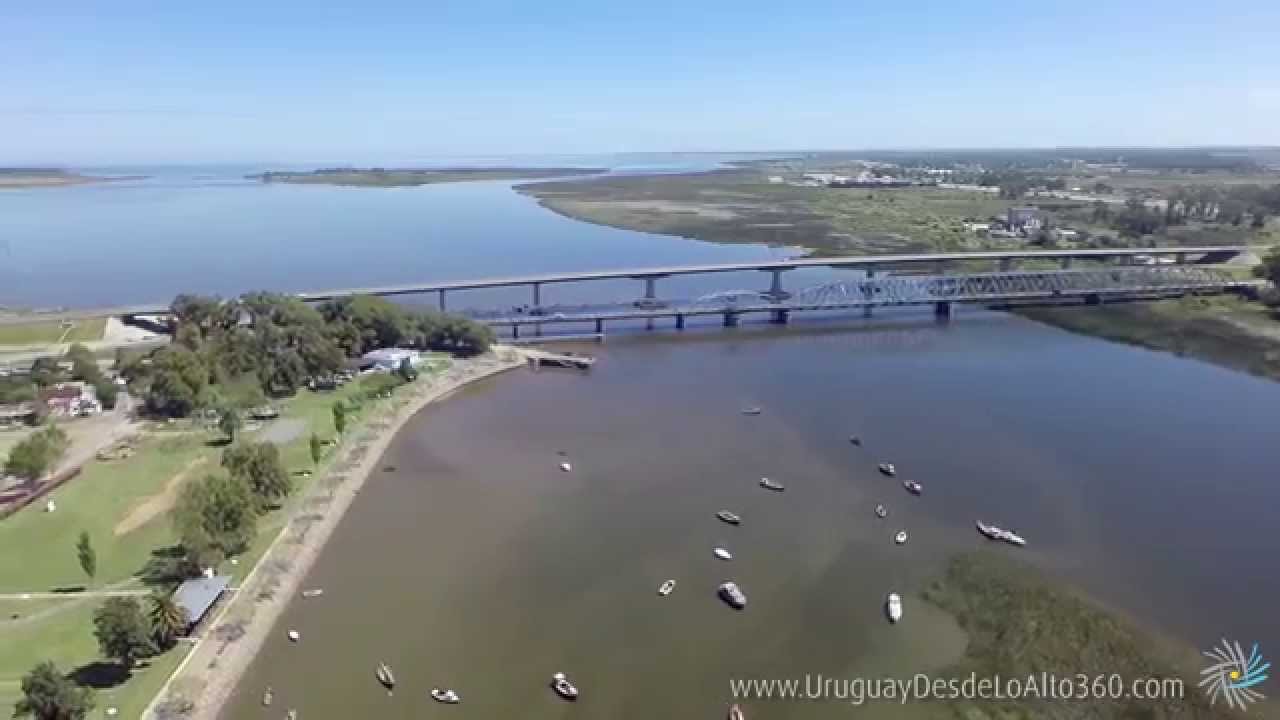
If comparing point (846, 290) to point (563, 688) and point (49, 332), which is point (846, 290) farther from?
point (49, 332)

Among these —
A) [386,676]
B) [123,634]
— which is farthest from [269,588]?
[386,676]

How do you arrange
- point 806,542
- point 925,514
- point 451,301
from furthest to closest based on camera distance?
point 451,301, point 925,514, point 806,542

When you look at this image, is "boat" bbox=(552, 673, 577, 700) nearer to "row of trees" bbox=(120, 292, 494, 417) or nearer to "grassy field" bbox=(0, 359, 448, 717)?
"grassy field" bbox=(0, 359, 448, 717)

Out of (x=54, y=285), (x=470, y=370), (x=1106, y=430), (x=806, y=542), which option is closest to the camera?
(x=806, y=542)

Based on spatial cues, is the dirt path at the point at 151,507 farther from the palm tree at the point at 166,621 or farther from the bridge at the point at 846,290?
the bridge at the point at 846,290

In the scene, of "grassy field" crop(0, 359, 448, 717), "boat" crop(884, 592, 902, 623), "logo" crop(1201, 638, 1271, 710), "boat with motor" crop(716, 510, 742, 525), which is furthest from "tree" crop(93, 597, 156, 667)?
"logo" crop(1201, 638, 1271, 710)

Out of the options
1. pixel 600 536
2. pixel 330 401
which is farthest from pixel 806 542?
pixel 330 401

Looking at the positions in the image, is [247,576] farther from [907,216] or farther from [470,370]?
[907,216]
